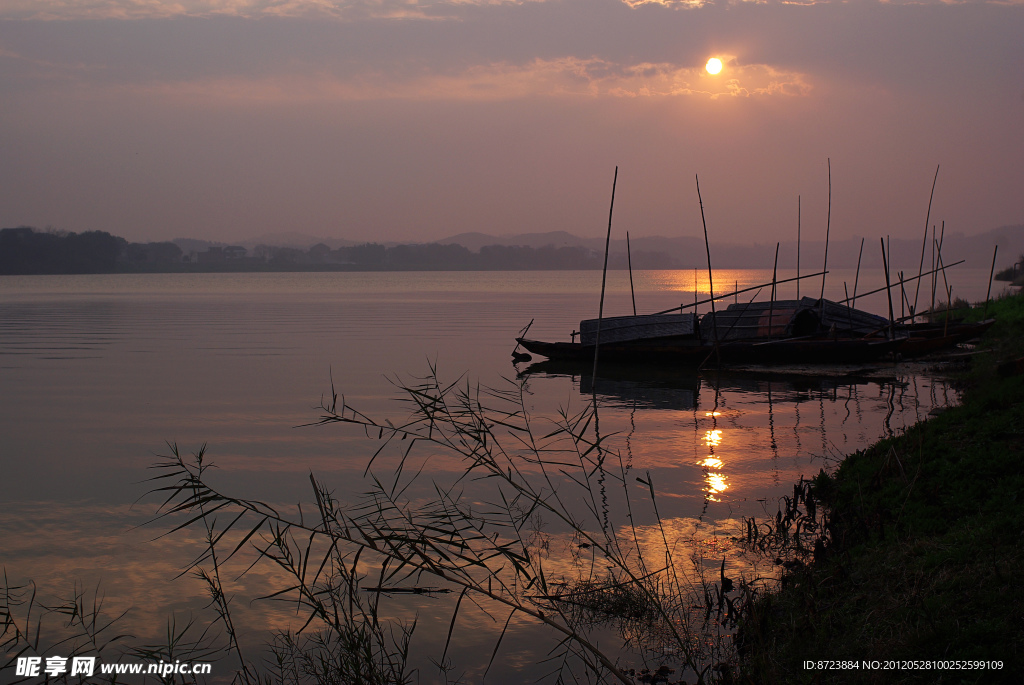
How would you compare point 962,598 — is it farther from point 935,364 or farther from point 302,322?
point 302,322

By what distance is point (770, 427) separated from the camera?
15.8 metres

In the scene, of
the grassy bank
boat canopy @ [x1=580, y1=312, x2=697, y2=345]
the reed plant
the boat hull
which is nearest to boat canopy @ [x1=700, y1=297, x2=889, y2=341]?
boat canopy @ [x1=580, y1=312, x2=697, y2=345]

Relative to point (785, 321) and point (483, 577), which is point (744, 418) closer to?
point (483, 577)

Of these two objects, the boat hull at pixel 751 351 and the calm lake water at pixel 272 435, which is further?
the boat hull at pixel 751 351

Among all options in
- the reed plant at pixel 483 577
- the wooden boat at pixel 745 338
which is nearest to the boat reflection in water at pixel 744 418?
the wooden boat at pixel 745 338

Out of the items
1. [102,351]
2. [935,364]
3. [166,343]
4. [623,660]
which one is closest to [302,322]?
[166,343]

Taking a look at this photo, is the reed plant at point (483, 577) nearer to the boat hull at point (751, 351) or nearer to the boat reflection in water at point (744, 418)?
the boat reflection in water at point (744, 418)

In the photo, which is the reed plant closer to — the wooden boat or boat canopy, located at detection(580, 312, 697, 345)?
the wooden boat

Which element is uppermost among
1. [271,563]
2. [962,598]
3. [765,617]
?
[962,598]

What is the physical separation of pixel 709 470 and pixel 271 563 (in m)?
6.91

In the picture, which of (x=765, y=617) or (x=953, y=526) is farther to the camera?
(x=953, y=526)

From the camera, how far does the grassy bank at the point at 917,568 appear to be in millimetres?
4898

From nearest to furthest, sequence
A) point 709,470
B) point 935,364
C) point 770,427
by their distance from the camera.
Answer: point 709,470 < point 770,427 < point 935,364

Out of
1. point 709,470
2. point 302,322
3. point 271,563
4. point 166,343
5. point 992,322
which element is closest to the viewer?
point 271,563
